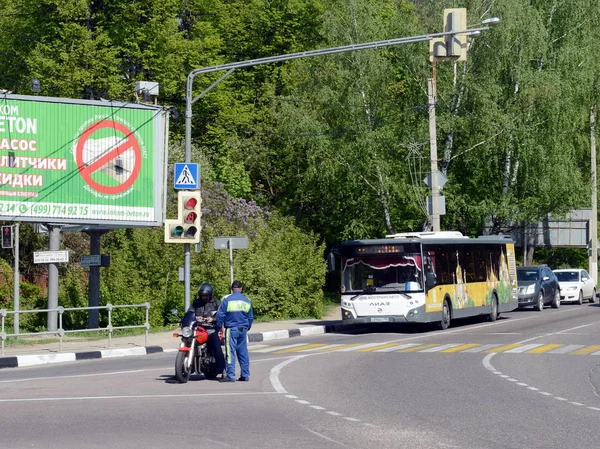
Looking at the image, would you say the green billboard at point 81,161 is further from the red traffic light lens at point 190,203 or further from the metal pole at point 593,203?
the metal pole at point 593,203

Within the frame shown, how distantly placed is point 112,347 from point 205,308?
754cm

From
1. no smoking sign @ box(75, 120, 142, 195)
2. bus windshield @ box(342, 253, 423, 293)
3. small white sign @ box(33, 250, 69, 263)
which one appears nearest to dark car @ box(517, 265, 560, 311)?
bus windshield @ box(342, 253, 423, 293)

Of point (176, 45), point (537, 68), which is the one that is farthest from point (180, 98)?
point (537, 68)

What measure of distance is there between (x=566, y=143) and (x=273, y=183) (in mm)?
15016

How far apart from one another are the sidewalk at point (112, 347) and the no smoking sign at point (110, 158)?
4186mm

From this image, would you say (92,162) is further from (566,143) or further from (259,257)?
(566,143)

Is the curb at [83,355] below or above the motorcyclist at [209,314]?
below

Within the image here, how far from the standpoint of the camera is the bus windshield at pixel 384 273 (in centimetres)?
2928

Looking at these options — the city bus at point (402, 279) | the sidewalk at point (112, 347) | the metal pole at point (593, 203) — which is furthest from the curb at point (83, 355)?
the metal pole at point (593, 203)

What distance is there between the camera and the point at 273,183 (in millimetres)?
54312

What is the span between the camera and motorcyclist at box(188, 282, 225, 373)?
17.1 metres

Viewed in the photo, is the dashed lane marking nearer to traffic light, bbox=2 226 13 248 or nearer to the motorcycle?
the motorcycle

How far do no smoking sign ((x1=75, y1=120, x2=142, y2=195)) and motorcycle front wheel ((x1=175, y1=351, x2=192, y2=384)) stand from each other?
12.7 meters

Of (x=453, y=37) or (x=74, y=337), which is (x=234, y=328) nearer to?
(x=453, y=37)
